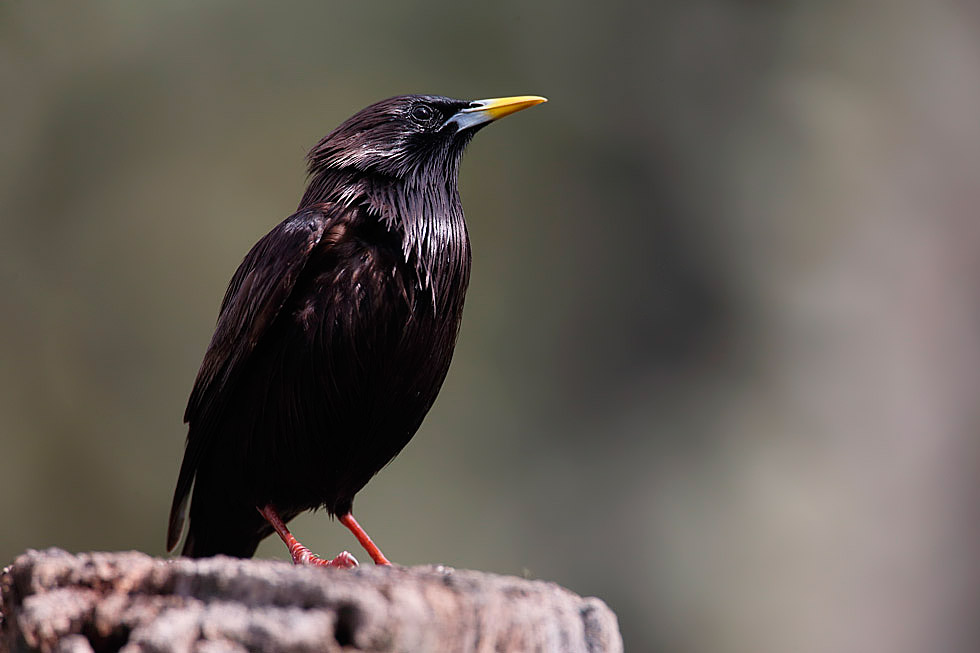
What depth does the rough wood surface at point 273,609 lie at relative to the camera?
1967 millimetres

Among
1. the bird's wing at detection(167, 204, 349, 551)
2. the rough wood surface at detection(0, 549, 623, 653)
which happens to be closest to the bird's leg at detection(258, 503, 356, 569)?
the bird's wing at detection(167, 204, 349, 551)

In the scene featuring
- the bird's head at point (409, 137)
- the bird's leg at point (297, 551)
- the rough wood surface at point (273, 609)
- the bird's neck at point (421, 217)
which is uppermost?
the bird's head at point (409, 137)

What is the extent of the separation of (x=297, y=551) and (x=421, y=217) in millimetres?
1176

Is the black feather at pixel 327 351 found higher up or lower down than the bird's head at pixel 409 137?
lower down

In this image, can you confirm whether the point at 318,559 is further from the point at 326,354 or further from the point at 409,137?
the point at 409,137

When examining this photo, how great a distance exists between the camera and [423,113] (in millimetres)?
4266

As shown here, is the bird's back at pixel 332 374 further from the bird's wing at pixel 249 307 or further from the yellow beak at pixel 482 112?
the yellow beak at pixel 482 112

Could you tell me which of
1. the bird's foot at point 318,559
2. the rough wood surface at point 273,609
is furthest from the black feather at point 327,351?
the rough wood surface at point 273,609

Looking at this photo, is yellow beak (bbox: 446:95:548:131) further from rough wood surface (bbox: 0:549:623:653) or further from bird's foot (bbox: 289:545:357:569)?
rough wood surface (bbox: 0:549:623:653)

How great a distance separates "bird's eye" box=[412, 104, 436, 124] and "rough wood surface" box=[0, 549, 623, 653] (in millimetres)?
2363

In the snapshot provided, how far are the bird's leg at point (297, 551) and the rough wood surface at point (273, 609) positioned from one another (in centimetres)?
115

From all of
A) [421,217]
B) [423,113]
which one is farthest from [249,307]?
[423,113]

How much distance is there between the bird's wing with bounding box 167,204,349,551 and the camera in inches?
137

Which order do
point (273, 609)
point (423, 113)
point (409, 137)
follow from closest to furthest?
point (273, 609), point (409, 137), point (423, 113)
